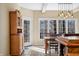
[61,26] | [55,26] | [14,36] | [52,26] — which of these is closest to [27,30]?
[52,26]

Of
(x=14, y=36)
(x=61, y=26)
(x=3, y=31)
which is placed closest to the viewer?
(x=3, y=31)

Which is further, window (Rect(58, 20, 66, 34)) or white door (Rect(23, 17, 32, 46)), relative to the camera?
window (Rect(58, 20, 66, 34))

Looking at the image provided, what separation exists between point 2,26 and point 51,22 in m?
5.71

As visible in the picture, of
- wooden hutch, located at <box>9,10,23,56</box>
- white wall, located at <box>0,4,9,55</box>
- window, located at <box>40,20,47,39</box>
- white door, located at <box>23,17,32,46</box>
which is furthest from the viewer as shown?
window, located at <box>40,20,47,39</box>

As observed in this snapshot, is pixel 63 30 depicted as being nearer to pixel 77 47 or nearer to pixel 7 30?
pixel 7 30

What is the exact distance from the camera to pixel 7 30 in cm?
535

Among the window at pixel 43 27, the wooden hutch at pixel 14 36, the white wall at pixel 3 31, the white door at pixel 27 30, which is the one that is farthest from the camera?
the window at pixel 43 27

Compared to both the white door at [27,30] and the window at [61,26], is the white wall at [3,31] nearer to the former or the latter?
the white door at [27,30]

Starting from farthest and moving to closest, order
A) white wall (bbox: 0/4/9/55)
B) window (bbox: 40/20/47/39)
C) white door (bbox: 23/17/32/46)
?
window (bbox: 40/20/47/39) < white door (bbox: 23/17/32/46) < white wall (bbox: 0/4/9/55)

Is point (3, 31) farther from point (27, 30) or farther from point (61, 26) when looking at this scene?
point (61, 26)

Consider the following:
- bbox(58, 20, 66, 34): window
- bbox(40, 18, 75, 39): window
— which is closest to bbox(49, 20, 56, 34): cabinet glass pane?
bbox(40, 18, 75, 39): window

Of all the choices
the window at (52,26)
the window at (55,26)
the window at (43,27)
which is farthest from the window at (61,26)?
the window at (43,27)

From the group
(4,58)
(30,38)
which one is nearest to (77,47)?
(4,58)

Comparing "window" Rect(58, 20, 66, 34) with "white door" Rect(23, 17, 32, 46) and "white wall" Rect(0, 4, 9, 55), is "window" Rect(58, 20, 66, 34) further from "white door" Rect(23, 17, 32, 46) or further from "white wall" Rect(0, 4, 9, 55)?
"white wall" Rect(0, 4, 9, 55)
